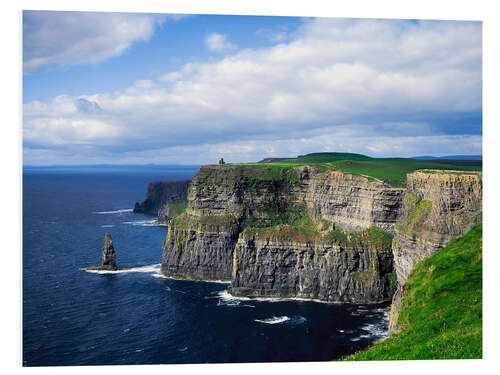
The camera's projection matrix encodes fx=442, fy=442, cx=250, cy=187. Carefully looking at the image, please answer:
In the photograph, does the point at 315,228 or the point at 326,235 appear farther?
the point at 315,228

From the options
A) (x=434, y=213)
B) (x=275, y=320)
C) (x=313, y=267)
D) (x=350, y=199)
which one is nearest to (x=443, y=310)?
(x=434, y=213)

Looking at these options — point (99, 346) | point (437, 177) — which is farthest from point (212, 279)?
point (437, 177)

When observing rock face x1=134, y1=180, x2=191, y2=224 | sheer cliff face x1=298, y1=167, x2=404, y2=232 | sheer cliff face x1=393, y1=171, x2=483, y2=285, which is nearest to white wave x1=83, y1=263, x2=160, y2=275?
sheer cliff face x1=298, y1=167, x2=404, y2=232

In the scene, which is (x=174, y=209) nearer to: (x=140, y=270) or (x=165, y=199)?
(x=165, y=199)

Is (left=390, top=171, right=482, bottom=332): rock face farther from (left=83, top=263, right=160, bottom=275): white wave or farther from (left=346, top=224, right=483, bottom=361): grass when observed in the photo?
(left=83, top=263, right=160, bottom=275): white wave

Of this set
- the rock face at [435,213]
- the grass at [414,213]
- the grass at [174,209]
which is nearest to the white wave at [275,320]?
the rock face at [435,213]
